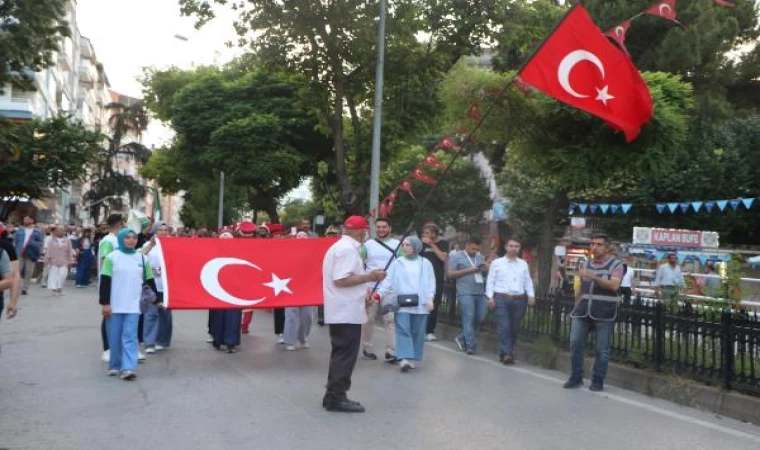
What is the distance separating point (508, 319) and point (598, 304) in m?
2.21

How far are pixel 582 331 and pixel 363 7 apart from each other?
11064 mm

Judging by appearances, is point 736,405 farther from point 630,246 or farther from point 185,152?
point 185,152

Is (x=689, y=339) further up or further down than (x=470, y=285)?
further down

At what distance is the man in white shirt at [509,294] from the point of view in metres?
11.0

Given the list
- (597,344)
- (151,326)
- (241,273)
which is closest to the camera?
(597,344)

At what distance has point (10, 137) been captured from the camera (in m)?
23.4

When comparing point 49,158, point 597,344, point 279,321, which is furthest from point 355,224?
point 49,158

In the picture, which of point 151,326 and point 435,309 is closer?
point 151,326

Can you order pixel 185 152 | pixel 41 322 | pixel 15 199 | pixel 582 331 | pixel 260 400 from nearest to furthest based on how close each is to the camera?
1. pixel 260 400
2. pixel 582 331
3. pixel 41 322
4. pixel 15 199
5. pixel 185 152

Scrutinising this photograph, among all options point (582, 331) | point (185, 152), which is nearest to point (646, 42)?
point (185, 152)

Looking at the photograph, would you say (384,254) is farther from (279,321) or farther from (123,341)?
(123,341)

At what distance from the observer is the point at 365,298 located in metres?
7.80

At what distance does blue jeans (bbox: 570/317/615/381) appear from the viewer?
8.95 meters

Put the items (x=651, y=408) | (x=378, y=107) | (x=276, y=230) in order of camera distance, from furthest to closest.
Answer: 1. (x=378, y=107)
2. (x=276, y=230)
3. (x=651, y=408)
